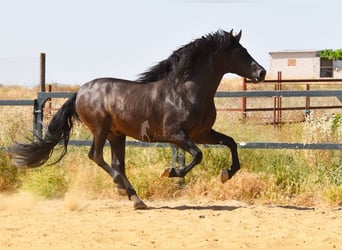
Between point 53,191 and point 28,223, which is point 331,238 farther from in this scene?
point 53,191

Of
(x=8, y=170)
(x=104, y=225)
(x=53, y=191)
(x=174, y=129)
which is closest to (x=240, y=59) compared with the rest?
(x=174, y=129)

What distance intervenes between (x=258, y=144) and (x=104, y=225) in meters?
2.99

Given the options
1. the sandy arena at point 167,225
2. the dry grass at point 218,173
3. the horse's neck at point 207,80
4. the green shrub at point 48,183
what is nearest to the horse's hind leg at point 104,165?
the sandy arena at point 167,225

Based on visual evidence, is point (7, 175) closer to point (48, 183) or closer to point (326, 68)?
point (48, 183)

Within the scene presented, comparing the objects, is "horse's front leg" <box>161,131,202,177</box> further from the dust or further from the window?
the window

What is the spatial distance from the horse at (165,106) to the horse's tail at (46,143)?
13mm

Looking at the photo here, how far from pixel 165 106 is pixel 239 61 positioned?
3.46 ft

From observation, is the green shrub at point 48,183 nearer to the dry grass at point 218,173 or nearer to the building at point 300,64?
the dry grass at point 218,173

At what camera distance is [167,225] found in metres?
7.06

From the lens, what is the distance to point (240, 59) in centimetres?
837

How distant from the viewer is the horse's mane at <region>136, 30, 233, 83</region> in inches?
335

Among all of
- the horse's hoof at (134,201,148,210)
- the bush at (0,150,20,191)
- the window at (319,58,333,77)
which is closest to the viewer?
the horse's hoof at (134,201,148,210)

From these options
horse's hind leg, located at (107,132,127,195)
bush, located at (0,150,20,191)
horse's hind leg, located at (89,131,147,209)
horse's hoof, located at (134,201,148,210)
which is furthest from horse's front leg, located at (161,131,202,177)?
bush, located at (0,150,20,191)

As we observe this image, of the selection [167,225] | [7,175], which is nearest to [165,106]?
[167,225]
